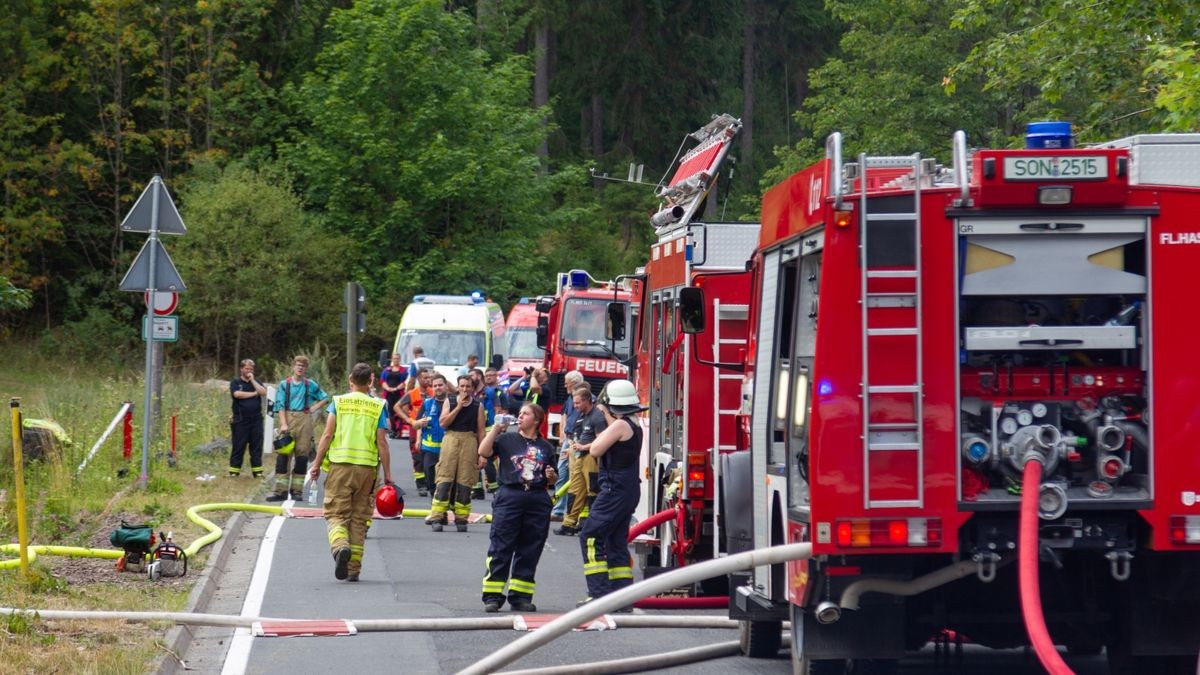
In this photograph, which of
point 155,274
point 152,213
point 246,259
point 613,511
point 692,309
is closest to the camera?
point 692,309

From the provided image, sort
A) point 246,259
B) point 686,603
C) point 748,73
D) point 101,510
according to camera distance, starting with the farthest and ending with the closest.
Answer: point 748,73
point 246,259
point 101,510
point 686,603

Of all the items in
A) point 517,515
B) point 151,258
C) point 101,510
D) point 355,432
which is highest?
point 151,258

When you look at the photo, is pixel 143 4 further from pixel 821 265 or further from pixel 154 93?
pixel 821 265

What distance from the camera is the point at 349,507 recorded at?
13.7 meters

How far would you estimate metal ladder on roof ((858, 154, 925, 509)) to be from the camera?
7.27 metres

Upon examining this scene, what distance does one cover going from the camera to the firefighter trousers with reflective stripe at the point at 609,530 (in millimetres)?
12211

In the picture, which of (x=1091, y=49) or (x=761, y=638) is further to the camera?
(x=1091, y=49)

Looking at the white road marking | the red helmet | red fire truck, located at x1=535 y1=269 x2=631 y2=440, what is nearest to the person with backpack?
the white road marking

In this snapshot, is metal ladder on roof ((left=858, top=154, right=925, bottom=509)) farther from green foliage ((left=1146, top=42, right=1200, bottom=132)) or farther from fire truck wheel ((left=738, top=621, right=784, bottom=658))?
green foliage ((left=1146, top=42, right=1200, bottom=132))

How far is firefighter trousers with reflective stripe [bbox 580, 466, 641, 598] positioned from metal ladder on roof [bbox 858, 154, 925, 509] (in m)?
5.11

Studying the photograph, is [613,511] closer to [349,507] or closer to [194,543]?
[349,507]

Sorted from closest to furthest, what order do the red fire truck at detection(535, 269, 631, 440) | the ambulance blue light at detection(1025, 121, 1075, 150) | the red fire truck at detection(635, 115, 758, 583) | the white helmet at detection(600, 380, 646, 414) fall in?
1. the ambulance blue light at detection(1025, 121, 1075, 150)
2. the red fire truck at detection(635, 115, 758, 583)
3. the white helmet at detection(600, 380, 646, 414)
4. the red fire truck at detection(535, 269, 631, 440)

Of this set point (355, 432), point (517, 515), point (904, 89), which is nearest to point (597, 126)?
point (904, 89)

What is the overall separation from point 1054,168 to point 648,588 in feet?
9.17
